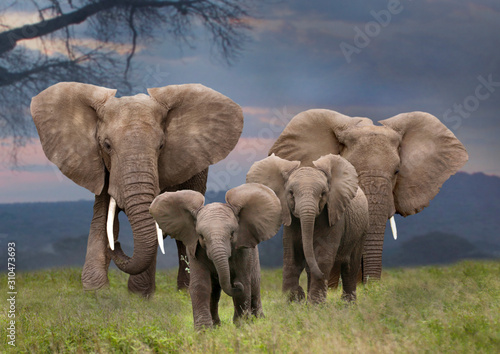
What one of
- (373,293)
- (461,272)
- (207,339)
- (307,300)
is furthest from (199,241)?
(461,272)

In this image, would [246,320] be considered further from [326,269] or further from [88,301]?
[88,301]

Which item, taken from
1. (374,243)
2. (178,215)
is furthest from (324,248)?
(374,243)

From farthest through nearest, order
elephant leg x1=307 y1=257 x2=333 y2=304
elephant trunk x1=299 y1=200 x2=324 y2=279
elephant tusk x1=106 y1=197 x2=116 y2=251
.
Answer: elephant tusk x1=106 y1=197 x2=116 y2=251 → elephant leg x1=307 y1=257 x2=333 y2=304 → elephant trunk x1=299 y1=200 x2=324 y2=279

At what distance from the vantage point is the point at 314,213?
1038cm

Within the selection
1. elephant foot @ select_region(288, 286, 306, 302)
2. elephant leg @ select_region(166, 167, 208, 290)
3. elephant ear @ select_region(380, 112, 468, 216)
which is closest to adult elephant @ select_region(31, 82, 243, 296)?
elephant leg @ select_region(166, 167, 208, 290)

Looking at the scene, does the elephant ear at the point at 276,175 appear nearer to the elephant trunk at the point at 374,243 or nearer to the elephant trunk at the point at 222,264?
the elephant trunk at the point at 222,264

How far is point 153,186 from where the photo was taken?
12.1m

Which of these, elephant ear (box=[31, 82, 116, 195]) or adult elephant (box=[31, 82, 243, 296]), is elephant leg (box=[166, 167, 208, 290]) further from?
elephant ear (box=[31, 82, 116, 195])

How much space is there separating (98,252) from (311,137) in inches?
155

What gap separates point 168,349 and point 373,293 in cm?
355

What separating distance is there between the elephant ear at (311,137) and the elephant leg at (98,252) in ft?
9.84

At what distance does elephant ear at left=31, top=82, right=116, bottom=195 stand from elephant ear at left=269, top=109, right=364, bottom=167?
115 inches

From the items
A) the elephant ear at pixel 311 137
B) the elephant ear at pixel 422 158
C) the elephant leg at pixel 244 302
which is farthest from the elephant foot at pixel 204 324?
the elephant ear at pixel 422 158

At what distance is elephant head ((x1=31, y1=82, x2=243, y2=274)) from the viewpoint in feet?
39.3
